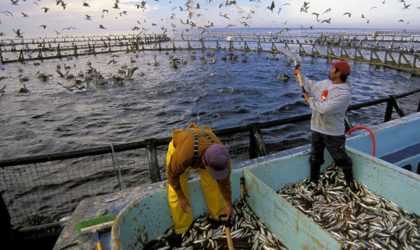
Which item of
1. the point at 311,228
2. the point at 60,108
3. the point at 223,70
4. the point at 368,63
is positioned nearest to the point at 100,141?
the point at 60,108

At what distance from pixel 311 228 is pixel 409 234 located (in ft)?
6.96

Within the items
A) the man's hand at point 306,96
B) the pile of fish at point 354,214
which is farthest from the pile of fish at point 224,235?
the man's hand at point 306,96

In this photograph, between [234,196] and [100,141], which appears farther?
[100,141]

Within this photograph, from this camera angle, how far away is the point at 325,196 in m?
6.09

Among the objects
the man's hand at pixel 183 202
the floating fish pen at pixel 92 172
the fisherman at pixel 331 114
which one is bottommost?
the floating fish pen at pixel 92 172

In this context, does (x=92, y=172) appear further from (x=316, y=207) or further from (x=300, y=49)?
(x=300, y=49)

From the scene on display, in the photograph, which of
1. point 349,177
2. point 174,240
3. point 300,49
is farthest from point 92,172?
point 300,49

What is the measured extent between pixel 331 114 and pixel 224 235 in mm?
3128

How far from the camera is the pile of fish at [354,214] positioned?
4.74 m

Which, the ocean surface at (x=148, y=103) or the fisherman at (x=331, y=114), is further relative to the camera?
the ocean surface at (x=148, y=103)

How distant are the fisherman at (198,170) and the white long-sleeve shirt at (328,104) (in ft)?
7.59

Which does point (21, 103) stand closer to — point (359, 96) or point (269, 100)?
point (269, 100)

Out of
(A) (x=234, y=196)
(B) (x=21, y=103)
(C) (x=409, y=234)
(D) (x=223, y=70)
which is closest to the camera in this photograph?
(C) (x=409, y=234)

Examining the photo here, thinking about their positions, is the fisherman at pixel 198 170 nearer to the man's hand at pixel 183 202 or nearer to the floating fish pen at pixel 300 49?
the man's hand at pixel 183 202
